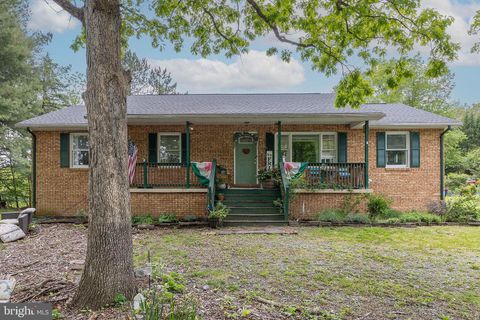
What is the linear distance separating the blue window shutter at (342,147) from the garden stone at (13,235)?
1044cm

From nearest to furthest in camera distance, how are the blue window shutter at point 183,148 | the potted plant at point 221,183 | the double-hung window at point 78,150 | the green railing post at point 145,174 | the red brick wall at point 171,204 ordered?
the red brick wall at point 171,204 < the green railing post at point 145,174 < the potted plant at point 221,183 < the double-hung window at point 78,150 < the blue window shutter at point 183,148

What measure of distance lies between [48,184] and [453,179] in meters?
24.1

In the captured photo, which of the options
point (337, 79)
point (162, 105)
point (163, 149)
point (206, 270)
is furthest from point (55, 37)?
point (206, 270)

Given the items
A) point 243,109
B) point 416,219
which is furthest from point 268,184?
point 416,219

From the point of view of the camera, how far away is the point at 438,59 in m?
6.17

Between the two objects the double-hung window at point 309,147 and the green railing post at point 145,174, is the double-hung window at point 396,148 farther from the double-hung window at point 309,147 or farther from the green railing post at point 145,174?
the green railing post at point 145,174

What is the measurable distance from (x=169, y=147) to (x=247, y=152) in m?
3.09

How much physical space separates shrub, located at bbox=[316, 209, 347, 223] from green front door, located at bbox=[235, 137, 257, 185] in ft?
10.8

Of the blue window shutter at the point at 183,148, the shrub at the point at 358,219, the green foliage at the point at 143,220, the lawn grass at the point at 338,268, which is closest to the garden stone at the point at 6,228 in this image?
the green foliage at the point at 143,220

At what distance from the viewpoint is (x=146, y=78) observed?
30.0 metres

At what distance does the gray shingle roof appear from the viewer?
1118 cm

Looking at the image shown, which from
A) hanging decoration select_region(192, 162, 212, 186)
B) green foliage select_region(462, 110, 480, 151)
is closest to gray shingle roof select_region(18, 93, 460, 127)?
hanging decoration select_region(192, 162, 212, 186)

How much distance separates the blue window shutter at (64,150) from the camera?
12.2m

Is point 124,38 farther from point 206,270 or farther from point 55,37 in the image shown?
point 55,37
